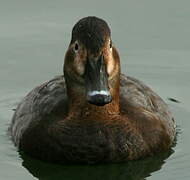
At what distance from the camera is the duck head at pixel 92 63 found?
1111 cm

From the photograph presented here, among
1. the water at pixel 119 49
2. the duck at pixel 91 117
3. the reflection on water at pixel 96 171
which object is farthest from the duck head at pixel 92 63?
the water at pixel 119 49

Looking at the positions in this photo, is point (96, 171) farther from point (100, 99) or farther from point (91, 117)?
point (100, 99)

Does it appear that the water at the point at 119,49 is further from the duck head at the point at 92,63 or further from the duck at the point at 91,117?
the duck head at the point at 92,63

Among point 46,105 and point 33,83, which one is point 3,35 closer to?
point 33,83

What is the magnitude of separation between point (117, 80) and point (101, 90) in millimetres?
630

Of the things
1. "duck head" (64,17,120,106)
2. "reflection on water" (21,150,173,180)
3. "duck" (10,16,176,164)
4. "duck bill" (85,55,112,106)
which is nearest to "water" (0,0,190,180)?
"reflection on water" (21,150,173,180)

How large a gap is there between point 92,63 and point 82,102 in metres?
0.73

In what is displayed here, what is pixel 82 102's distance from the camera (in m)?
11.8

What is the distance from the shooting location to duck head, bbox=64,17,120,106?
11109 mm

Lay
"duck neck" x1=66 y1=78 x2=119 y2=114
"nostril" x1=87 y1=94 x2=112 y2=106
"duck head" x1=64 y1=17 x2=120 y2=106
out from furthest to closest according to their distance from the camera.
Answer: "duck neck" x1=66 y1=78 x2=119 y2=114 < "duck head" x1=64 y1=17 x2=120 y2=106 < "nostril" x1=87 y1=94 x2=112 y2=106

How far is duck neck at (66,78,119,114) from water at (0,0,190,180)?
2.07 ft

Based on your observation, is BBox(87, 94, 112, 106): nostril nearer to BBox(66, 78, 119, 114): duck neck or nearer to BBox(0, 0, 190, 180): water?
BBox(66, 78, 119, 114): duck neck

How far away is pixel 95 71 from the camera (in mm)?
11164

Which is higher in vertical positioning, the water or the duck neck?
the duck neck
